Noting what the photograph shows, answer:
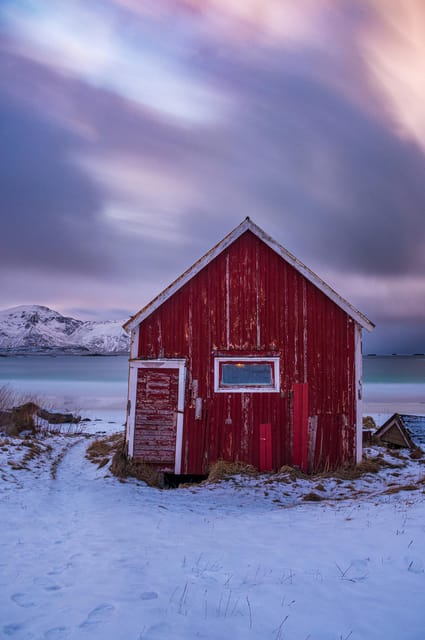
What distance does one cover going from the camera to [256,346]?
11898mm

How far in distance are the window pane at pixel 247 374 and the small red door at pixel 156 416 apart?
153 cm

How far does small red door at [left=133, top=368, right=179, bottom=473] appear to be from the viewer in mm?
11422

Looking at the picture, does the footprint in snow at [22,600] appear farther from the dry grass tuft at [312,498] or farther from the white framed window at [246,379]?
the white framed window at [246,379]

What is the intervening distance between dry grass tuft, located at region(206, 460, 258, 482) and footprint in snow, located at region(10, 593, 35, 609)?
6.83m

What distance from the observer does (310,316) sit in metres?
12.0

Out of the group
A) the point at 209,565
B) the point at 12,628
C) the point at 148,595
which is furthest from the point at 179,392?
the point at 12,628

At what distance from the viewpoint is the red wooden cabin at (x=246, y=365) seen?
454 inches

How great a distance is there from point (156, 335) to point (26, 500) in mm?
5011

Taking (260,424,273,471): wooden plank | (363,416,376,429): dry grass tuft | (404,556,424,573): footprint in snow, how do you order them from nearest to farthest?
(404,556,424,573): footprint in snow, (260,424,273,471): wooden plank, (363,416,376,429): dry grass tuft

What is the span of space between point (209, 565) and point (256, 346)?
7.15 m

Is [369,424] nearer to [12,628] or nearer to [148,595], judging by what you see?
[148,595]

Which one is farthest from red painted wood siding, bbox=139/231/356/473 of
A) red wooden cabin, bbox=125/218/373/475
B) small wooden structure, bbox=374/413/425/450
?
small wooden structure, bbox=374/413/425/450

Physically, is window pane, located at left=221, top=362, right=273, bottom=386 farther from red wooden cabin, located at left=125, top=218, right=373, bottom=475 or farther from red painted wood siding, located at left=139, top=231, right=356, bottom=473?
red painted wood siding, located at left=139, top=231, right=356, bottom=473

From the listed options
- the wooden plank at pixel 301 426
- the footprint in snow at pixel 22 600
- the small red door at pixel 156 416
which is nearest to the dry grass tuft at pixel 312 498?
the wooden plank at pixel 301 426
